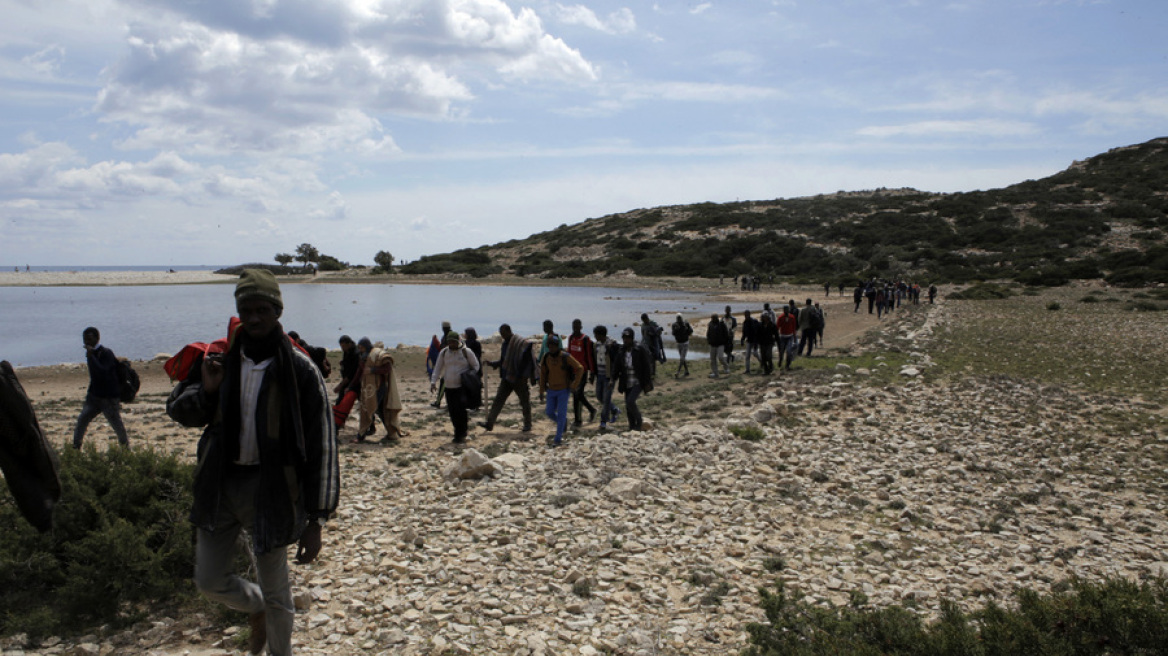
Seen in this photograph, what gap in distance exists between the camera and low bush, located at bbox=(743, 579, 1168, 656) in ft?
13.7

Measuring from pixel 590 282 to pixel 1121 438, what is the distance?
8094 cm

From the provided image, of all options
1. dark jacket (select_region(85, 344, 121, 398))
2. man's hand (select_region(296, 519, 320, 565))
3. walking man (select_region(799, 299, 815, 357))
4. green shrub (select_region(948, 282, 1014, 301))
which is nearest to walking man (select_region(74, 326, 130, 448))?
dark jacket (select_region(85, 344, 121, 398))

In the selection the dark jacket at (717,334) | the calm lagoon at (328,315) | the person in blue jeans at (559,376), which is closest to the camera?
the person in blue jeans at (559,376)

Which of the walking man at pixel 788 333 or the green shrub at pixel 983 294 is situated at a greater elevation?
the walking man at pixel 788 333

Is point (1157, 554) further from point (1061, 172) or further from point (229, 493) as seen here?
point (1061, 172)

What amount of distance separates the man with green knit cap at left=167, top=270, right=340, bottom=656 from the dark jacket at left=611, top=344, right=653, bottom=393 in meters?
8.66

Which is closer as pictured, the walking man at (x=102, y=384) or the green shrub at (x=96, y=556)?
the green shrub at (x=96, y=556)

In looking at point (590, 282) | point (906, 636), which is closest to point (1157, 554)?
point (906, 636)

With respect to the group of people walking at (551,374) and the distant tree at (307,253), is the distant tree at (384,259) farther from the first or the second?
the group of people walking at (551,374)

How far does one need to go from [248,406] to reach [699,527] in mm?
4565

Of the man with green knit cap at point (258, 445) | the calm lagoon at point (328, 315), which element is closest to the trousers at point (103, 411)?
the man with green knit cap at point (258, 445)

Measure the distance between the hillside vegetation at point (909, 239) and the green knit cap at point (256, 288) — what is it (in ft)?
203

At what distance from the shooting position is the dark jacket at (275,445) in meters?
3.69

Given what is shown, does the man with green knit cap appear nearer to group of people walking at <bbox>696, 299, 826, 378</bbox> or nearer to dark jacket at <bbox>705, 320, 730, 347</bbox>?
group of people walking at <bbox>696, 299, 826, 378</bbox>
